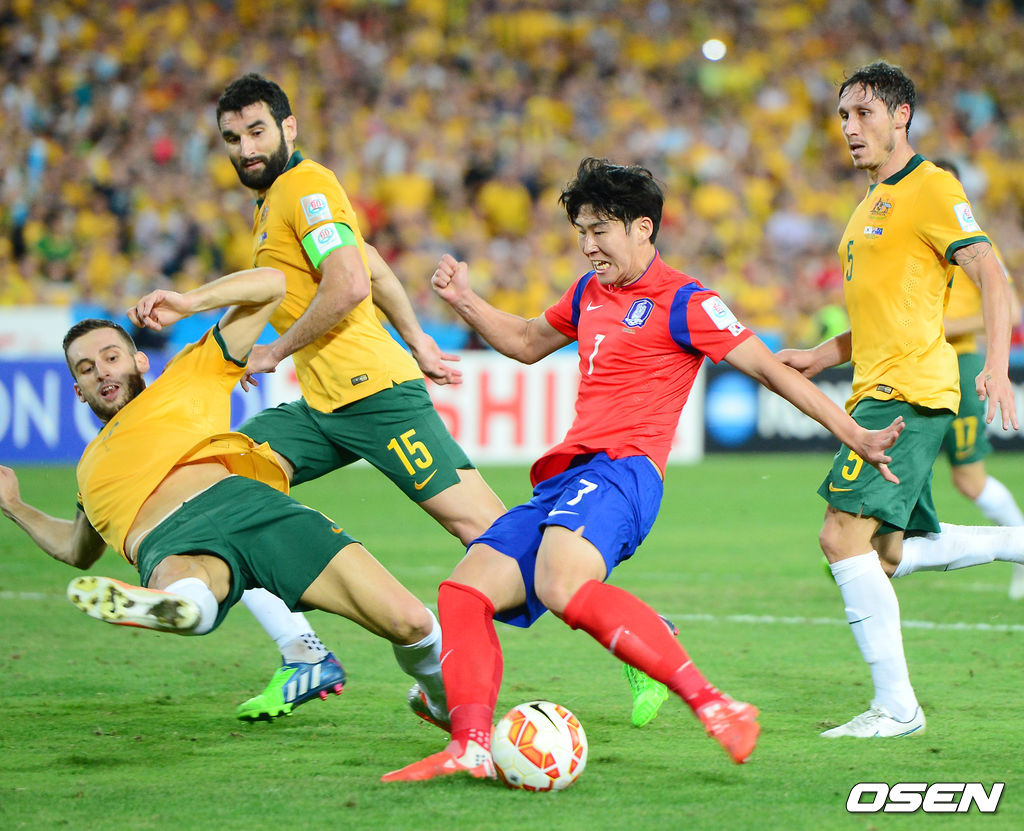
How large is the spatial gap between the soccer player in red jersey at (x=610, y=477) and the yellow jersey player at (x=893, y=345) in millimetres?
381

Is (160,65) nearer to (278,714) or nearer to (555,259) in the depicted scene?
(555,259)

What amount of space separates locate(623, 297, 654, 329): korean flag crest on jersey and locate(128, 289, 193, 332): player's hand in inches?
57.4

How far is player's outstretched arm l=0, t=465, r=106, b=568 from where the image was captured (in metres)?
4.86

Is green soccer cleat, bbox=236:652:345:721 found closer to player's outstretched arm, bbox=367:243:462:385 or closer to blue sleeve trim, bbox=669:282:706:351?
player's outstretched arm, bbox=367:243:462:385

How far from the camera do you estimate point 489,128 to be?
62.2ft

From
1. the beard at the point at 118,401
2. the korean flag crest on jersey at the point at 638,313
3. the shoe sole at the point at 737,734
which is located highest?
the korean flag crest on jersey at the point at 638,313

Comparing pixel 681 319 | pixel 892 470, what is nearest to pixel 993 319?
pixel 892 470

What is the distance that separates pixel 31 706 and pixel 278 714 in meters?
0.99

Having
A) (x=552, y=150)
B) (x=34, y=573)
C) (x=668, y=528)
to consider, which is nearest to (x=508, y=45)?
(x=552, y=150)

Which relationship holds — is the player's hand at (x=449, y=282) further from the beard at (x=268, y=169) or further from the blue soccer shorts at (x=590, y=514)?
the beard at (x=268, y=169)

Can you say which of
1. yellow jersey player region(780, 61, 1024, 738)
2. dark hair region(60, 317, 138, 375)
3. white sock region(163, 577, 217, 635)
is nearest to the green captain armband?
dark hair region(60, 317, 138, 375)

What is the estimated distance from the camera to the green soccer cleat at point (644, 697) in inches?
187

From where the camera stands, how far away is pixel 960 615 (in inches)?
278

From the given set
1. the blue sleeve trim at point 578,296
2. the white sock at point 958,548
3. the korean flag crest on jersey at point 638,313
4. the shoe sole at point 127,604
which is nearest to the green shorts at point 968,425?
the white sock at point 958,548
